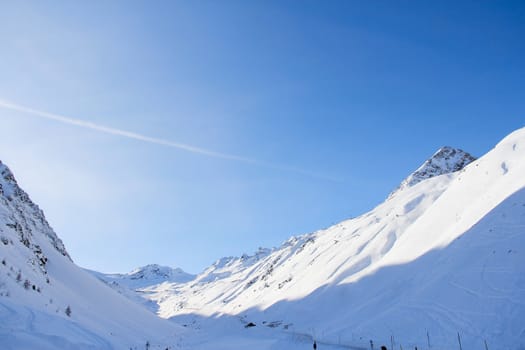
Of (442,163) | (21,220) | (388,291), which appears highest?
(442,163)

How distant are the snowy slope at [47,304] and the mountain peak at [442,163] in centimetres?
9766

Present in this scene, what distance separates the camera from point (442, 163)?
11106 cm

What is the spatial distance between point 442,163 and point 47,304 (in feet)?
381

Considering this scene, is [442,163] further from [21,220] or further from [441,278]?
[21,220]

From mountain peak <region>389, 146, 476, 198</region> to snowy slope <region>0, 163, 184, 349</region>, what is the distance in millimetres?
97659

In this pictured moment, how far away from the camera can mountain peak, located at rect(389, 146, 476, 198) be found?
107 meters

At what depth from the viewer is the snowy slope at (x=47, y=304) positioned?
12977 mm

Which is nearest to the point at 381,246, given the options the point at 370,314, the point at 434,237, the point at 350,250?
the point at 350,250

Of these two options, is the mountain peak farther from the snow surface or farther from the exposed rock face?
the exposed rock face

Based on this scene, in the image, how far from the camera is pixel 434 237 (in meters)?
41.6

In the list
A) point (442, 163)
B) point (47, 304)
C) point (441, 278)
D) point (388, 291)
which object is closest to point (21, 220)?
point (47, 304)

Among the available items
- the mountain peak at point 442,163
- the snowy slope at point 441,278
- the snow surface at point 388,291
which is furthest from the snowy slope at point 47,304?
the mountain peak at point 442,163

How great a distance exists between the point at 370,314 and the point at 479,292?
1170 centimetres

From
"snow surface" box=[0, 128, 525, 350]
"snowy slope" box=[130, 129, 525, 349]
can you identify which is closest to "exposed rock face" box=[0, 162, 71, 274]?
"snow surface" box=[0, 128, 525, 350]
